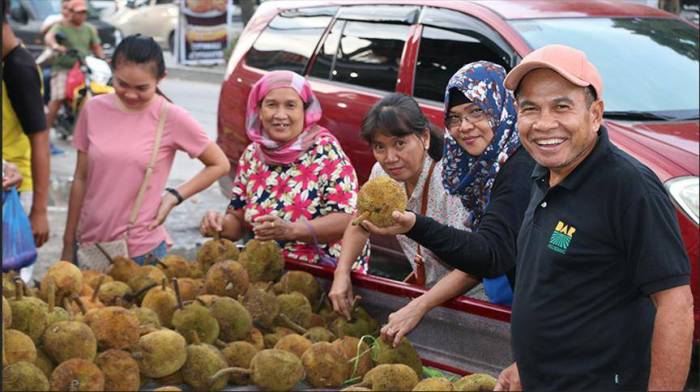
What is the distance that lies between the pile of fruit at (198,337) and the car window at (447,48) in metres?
2.08

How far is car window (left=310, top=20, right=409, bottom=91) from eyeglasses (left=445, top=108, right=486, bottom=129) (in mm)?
2788

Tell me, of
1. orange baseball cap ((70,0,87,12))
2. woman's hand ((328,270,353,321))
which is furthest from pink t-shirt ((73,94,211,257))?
orange baseball cap ((70,0,87,12))

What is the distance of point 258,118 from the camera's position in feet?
14.2

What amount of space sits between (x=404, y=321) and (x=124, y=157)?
5.89 ft

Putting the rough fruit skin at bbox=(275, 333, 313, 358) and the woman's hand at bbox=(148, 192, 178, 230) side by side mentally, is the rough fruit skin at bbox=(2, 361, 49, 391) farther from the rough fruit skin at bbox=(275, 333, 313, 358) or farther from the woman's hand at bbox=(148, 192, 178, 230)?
the woman's hand at bbox=(148, 192, 178, 230)

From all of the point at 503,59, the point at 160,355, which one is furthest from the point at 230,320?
the point at 503,59

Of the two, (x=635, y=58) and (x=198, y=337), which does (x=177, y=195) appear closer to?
(x=198, y=337)

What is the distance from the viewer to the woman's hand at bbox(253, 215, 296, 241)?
394 cm

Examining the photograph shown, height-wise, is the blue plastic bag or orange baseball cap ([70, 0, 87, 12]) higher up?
the blue plastic bag

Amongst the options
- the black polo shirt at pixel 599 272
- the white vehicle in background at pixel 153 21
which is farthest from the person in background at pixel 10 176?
the white vehicle in background at pixel 153 21

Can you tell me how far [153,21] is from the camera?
25.4m

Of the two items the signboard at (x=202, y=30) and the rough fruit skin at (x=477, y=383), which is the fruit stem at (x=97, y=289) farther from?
the signboard at (x=202, y=30)

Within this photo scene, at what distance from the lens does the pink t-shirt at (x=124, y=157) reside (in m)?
4.57

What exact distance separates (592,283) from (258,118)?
218 cm
